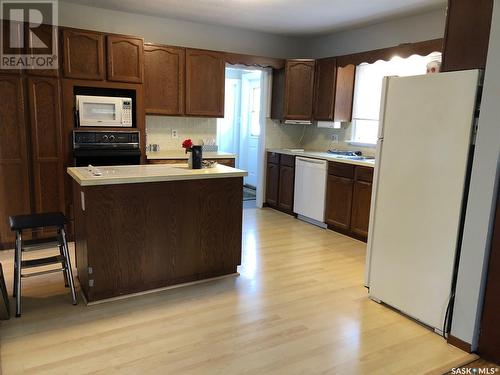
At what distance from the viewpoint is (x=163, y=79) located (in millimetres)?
4805

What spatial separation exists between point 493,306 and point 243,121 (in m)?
6.05

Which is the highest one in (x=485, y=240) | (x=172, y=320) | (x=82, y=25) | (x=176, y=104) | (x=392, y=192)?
(x=82, y=25)

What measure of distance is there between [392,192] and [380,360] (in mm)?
1151

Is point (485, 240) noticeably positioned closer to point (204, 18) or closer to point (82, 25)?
point (204, 18)

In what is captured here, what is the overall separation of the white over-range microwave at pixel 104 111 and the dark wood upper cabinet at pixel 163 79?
16.6 inches

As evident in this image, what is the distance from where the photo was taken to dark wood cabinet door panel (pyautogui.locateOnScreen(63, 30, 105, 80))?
13.1ft

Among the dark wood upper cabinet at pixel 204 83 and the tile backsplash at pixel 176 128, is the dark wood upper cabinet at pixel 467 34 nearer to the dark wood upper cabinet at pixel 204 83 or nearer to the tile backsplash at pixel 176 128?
the dark wood upper cabinet at pixel 204 83

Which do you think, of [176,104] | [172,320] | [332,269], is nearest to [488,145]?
[332,269]

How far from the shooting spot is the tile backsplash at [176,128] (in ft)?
17.0

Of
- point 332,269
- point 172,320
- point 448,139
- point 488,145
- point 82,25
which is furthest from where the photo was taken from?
point 82,25

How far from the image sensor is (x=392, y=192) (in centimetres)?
281

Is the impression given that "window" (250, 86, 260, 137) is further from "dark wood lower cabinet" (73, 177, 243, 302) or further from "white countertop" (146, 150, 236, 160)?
"dark wood lower cabinet" (73, 177, 243, 302)

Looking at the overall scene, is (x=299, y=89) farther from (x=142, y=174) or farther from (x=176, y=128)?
(x=142, y=174)

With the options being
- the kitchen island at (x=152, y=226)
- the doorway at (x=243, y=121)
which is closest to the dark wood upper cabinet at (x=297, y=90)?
the doorway at (x=243, y=121)
